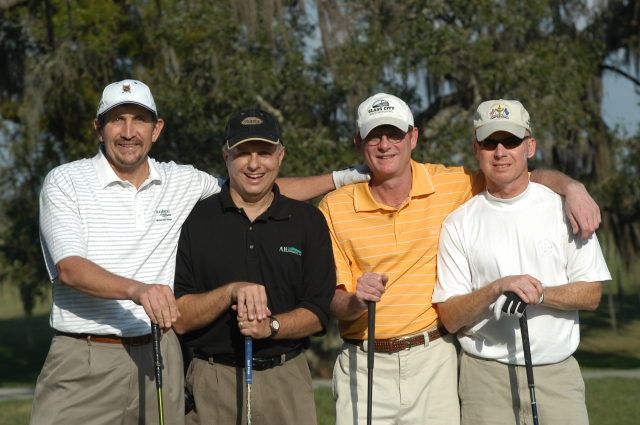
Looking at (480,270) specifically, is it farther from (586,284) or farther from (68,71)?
(68,71)

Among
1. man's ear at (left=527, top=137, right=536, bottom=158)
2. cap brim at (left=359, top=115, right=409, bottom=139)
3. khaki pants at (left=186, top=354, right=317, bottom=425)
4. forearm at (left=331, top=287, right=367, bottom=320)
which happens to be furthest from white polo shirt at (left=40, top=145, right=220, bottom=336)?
man's ear at (left=527, top=137, right=536, bottom=158)

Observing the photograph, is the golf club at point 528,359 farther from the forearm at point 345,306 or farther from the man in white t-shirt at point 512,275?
the forearm at point 345,306

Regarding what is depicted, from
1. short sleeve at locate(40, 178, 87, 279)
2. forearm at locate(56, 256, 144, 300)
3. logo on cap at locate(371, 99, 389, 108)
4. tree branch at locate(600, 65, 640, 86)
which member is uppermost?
tree branch at locate(600, 65, 640, 86)

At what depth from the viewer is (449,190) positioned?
455 centimetres

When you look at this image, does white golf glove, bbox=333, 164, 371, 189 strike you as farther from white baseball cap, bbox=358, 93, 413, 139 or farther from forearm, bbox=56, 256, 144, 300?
forearm, bbox=56, 256, 144, 300

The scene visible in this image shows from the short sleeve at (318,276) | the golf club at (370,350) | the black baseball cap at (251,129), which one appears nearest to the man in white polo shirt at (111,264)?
the black baseball cap at (251,129)

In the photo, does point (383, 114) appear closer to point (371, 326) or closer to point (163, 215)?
point (371, 326)

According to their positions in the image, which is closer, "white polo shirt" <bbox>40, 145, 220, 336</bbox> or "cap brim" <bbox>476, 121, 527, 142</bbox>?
"white polo shirt" <bbox>40, 145, 220, 336</bbox>

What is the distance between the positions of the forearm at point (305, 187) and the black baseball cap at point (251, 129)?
0.51 meters

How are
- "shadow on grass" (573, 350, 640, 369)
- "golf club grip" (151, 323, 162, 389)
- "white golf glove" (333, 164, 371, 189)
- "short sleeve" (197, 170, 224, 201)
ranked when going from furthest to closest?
1. "shadow on grass" (573, 350, 640, 369)
2. "white golf glove" (333, 164, 371, 189)
3. "short sleeve" (197, 170, 224, 201)
4. "golf club grip" (151, 323, 162, 389)

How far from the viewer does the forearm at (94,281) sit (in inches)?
147

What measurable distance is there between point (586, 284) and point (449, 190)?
85 cm

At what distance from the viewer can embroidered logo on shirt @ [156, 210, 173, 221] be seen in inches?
164

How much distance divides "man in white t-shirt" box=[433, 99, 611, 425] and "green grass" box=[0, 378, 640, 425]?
4684 millimetres
